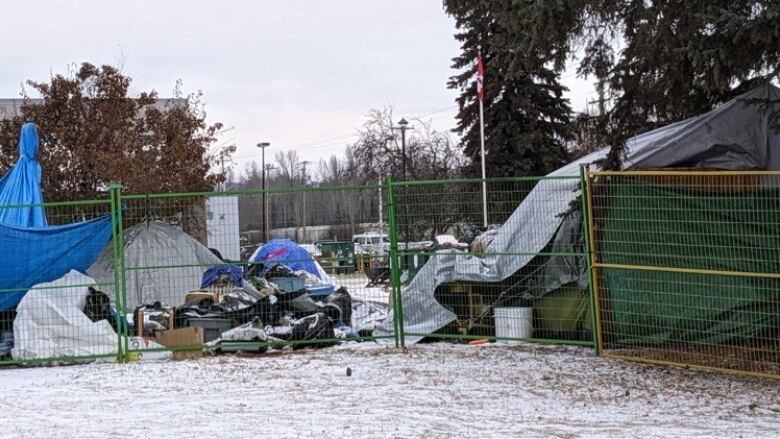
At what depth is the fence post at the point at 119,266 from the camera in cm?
1070

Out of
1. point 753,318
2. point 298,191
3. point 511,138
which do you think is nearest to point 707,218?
point 753,318

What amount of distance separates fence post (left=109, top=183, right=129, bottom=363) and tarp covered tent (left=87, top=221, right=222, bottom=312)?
1.66 m

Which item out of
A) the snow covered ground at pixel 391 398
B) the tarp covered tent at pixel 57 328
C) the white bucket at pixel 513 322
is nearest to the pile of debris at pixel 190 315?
the tarp covered tent at pixel 57 328

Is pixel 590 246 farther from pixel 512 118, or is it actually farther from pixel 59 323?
pixel 512 118

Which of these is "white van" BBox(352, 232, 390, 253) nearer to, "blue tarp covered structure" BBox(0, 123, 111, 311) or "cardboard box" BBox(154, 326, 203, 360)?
"cardboard box" BBox(154, 326, 203, 360)

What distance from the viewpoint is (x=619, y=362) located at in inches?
383

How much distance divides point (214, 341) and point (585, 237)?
5.02m

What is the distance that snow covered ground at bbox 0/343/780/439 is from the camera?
6875mm

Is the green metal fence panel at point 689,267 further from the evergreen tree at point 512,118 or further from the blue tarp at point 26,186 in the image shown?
the evergreen tree at point 512,118

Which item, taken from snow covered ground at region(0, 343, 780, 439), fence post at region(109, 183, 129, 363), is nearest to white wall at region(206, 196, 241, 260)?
fence post at region(109, 183, 129, 363)

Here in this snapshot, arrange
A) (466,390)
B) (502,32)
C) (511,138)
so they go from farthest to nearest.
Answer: (511,138)
(502,32)
(466,390)

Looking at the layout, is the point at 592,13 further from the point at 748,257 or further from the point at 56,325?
the point at 56,325

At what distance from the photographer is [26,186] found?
12961 millimetres

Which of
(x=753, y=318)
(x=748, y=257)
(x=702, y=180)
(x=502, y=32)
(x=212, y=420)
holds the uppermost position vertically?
(x=502, y=32)
